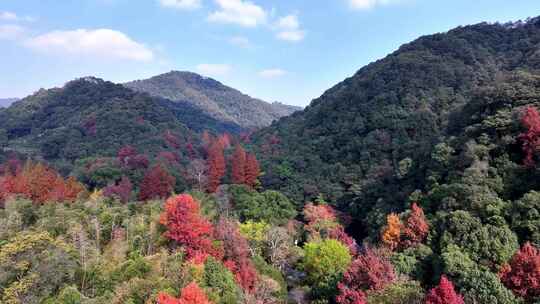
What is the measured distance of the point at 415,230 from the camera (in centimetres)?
2236

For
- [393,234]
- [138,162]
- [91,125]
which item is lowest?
[393,234]

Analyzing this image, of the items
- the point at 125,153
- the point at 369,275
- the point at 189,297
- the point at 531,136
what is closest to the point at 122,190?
the point at 125,153

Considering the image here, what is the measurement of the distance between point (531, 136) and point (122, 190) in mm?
34272

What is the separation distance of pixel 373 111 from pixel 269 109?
127982 millimetres

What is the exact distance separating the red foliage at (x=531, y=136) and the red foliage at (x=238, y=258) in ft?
55.6

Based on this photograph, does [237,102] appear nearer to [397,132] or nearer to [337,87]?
[337,87]

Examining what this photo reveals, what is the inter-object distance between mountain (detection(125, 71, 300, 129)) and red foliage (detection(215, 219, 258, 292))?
107 m

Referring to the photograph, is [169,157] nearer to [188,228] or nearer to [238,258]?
[188,228]

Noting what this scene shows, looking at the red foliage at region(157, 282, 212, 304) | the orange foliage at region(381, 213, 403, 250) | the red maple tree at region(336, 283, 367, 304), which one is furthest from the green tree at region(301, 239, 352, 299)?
the red foliage at region(157, 282, 212, 304)

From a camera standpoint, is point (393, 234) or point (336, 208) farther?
point (336, 208)

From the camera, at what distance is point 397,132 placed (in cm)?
4559

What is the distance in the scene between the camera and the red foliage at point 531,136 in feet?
77.6

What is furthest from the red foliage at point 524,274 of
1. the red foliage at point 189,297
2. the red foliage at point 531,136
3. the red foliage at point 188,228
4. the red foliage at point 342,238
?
the red foliage at point 188,228

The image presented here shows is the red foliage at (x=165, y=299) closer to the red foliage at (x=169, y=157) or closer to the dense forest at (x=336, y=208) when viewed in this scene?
the dense forest at (x=336, y=208)
